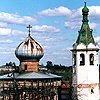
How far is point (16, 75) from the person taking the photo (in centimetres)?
2716

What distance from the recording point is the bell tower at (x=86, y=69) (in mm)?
26250

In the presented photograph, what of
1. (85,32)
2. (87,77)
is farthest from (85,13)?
(87,77)

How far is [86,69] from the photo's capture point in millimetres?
26234

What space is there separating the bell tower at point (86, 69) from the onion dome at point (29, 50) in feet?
8.90

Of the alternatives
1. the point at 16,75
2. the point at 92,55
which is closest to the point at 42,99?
the point at 16,75

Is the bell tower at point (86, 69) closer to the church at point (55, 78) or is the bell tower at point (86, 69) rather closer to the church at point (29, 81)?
the church at point (55, 78)

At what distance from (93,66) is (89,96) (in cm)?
211

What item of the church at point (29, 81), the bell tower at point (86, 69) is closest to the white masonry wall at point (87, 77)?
the bell tower at point (86, 69)

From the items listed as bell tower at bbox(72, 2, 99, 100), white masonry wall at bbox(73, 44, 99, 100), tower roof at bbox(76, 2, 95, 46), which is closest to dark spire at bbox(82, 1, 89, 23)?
tower roof at bbox(76, 2, 95, 46)

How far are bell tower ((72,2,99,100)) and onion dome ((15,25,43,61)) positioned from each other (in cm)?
271

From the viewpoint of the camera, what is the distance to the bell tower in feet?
86.1

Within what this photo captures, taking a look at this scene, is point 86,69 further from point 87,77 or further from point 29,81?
point 29,81

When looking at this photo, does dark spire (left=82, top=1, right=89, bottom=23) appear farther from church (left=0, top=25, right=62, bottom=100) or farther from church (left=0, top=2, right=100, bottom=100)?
church (left=0, top=25, right=62, bottom=100)

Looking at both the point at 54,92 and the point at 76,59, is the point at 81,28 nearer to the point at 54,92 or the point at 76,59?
the point at 76,59
